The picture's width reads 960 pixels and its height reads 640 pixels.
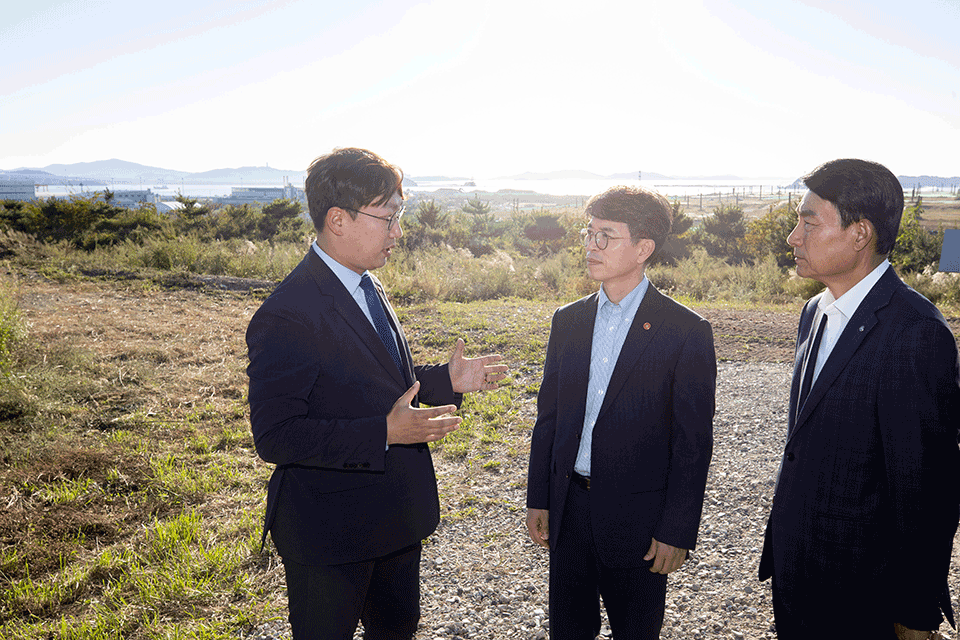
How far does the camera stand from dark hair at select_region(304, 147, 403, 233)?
188 cm

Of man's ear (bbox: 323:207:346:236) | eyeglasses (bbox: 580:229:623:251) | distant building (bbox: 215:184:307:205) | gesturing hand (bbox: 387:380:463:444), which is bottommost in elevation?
gesturing hand (bbox: 387:380:463:444)

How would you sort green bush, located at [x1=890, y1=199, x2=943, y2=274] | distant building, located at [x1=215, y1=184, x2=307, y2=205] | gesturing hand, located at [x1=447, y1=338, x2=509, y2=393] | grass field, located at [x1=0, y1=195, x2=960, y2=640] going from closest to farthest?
gesturing hand, located at [x1=447, y1=338, x2=509, y2=393]
grass field, located at [x1=0, y1=195, x2=960, y2=640]
green bush, located at [x1=890, y1=199, x2=943, y2=274]
distant building, located at [x1=215, y1=184, x2=307, y2=205]

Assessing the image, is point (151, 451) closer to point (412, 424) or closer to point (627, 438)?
point (412, 424)

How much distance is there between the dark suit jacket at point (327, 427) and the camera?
5.52 ft

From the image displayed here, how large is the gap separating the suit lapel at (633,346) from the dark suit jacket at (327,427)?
0.72 meters

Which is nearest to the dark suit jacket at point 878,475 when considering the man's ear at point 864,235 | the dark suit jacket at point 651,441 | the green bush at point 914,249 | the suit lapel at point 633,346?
the man's ear at point 864,235

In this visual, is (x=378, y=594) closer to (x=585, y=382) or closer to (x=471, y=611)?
(x=585, y=382)

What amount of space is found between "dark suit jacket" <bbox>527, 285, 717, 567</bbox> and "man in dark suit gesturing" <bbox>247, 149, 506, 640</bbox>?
0.58 metres

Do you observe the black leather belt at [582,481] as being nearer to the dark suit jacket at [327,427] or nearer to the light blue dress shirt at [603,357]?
the light blue dress shirt at [603,357]

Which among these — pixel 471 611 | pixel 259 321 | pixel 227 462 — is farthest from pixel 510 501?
pixel 259 321

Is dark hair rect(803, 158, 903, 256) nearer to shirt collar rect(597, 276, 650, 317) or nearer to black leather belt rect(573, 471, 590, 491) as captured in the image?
shirt collar rect(597, 276, 650, 317)

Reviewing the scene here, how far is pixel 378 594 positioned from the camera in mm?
2018

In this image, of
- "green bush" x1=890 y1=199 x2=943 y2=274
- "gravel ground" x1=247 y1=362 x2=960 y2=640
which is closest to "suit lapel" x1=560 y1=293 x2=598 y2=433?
"gravel ground" x1=247 y1=362 x2=960 y2=640

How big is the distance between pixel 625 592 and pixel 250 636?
1964 millimetres
